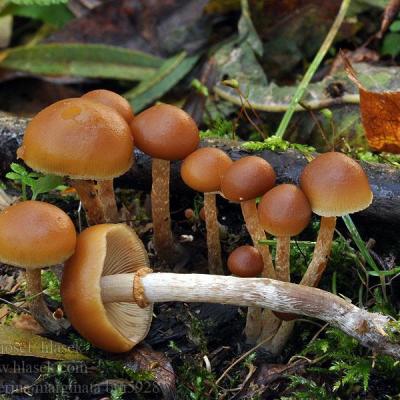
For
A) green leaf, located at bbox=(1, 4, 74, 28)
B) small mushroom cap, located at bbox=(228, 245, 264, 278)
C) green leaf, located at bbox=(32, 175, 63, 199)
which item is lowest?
green leaf, located at bbox=(1, 4, 74, 28)

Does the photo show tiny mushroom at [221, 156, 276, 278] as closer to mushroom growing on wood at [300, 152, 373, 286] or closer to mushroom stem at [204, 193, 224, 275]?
mushroom growing on wood at [300, 152, 373, 286]

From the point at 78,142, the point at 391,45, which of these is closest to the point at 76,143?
the point at 78,142

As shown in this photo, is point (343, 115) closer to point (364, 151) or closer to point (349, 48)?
point (364, 151)

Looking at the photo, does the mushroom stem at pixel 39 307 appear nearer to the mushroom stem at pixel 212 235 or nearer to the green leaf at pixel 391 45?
the mushroom stem at pixel 212 235

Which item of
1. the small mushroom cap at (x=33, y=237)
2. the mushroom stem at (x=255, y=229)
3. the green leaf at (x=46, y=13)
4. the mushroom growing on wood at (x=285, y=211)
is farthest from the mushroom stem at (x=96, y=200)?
the green leaf at (x=46, y=13)

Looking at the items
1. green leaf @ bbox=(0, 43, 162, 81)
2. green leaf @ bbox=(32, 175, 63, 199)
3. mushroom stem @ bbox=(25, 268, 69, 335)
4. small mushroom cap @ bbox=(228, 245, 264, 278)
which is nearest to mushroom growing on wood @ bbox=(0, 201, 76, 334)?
mushroom stem @ bbox=(25, 268, 69, 335)

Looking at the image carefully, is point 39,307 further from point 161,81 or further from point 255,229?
point 161,81
